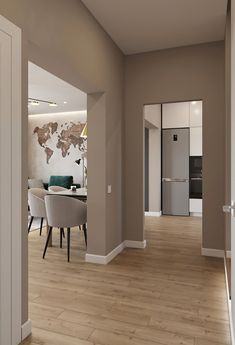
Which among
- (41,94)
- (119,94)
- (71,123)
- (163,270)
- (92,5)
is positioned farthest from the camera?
(71,123)

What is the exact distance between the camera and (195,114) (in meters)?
6.78

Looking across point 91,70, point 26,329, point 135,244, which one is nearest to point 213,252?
point 135,244

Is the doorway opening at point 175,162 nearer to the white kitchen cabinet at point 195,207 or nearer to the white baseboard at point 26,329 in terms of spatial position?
the white kitchen cabinet at point 195,207

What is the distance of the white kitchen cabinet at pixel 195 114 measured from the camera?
674 cm

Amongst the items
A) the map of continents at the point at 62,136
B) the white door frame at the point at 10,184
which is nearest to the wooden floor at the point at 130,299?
the white door frame at the point at 10,184

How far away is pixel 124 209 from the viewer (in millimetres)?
4254

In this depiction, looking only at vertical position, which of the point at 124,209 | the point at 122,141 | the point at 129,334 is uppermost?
the point at 122,141

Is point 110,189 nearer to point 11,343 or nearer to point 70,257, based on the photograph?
point 70,257

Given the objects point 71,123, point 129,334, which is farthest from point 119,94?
point 71,123

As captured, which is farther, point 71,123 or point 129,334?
point 71,123

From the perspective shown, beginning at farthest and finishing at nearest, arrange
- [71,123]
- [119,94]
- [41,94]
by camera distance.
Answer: [71,123] → [41,94] → [119,94]

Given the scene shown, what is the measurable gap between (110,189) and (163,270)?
1223mm

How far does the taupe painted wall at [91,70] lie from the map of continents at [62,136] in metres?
4.06

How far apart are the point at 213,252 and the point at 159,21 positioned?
3.11m
